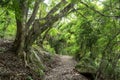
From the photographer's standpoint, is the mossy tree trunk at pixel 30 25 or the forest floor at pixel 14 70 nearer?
the forest floor at pixel 14 70

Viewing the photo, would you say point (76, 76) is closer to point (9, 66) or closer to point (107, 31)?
point (107, 31)

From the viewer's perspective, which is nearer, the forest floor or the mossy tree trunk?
the forest floor

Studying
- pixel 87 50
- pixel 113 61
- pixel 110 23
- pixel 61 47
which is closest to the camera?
pixel 110 23

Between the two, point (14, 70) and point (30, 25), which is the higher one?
point (30, 25)

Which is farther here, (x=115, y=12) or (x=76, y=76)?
(x=76, y=76)

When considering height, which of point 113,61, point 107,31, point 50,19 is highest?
point 50,19

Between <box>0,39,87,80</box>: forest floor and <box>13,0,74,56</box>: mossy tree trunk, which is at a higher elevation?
<box>13,0,74,56</box>: mossy tree trunk

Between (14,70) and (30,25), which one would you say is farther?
(30,25)

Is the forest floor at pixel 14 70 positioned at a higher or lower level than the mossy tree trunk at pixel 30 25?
lower

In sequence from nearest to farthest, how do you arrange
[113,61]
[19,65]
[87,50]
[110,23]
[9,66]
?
[9,66], [19,65], [110,23], [113,61], [87,50]

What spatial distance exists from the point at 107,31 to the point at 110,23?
49cm

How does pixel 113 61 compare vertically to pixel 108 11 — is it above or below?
below

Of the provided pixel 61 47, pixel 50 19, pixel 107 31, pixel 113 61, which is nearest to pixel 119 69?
pixel 113 61

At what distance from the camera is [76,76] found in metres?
10.5
